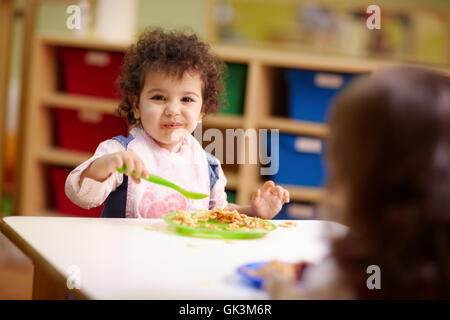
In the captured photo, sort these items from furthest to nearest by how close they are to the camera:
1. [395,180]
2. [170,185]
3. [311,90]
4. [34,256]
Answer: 1. [311,90]
2. [170,185]
3. [34,256]
4. [395,180]

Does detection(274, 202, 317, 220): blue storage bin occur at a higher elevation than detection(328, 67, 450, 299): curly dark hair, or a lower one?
lower

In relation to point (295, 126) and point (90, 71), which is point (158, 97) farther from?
point (90, 71)

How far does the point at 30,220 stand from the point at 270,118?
1.42 meters

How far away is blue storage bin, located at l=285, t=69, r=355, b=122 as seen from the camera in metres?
2.13

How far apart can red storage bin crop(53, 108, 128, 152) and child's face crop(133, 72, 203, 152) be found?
1256mm

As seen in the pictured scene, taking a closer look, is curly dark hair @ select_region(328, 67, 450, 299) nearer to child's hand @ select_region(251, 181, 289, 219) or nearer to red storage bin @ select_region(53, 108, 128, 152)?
child's hand @ select_region(251, 181, 289, 219)

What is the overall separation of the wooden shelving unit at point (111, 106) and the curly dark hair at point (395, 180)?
1.48m

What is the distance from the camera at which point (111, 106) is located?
2.28 meters

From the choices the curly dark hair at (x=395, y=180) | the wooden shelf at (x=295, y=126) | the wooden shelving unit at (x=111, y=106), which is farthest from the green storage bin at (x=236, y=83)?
the curly dark hair at (x=395, y=180)

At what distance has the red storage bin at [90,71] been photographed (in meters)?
2.28

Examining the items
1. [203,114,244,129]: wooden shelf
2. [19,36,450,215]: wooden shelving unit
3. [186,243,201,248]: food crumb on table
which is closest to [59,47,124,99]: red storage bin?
[19,36,450,215]: wooden shelving unit

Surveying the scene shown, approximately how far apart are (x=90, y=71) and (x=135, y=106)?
1.34 meters

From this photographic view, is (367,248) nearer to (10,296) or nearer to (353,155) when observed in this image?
(353,155)

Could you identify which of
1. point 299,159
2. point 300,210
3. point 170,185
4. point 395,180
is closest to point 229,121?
point 299,159
